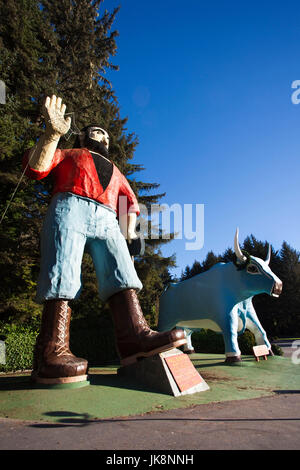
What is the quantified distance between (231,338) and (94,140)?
185 inches

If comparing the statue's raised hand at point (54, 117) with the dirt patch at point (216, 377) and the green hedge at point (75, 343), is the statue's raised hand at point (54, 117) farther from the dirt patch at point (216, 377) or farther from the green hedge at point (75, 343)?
the green hedge at point (75, 343)

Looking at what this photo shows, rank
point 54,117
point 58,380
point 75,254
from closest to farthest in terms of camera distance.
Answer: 1. point 58,380
2. point 54,117
3. point 75,254

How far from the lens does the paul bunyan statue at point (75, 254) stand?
12.5ft

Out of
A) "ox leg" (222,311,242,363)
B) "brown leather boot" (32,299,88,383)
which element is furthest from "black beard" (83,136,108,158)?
"ox leg" (222,311,242,363)

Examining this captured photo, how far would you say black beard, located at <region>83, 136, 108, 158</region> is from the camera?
489cm

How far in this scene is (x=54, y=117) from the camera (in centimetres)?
400

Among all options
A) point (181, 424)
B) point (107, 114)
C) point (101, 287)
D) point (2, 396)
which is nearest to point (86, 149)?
point (101, 287)

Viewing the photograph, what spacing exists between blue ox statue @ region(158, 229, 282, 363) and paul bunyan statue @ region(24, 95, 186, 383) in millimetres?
3330

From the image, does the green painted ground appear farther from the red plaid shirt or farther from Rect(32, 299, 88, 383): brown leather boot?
the red plaid shirt

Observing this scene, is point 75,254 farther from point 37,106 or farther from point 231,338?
point 37,106

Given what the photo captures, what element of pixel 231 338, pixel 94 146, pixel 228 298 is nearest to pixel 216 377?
pixel 231 338

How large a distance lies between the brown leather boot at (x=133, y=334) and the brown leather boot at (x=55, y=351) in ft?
1.77
